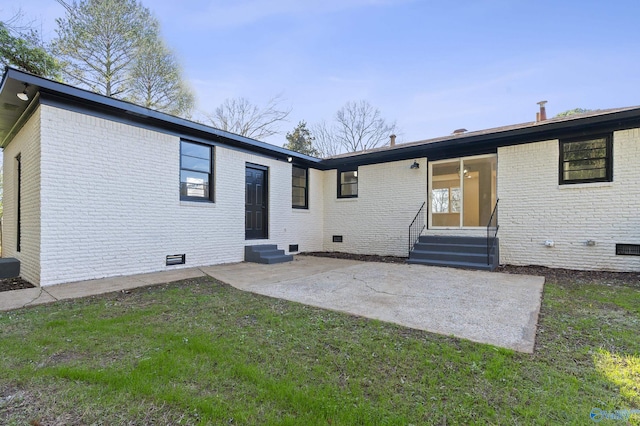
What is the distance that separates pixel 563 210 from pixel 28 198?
11.1 metres

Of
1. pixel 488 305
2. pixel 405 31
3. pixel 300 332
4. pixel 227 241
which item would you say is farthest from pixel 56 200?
pixel 405 31

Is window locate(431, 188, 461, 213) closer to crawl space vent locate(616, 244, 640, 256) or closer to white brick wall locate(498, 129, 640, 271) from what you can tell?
white brick wall locate(498, 129, 640, 271)

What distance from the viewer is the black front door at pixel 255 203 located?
27.2 ft

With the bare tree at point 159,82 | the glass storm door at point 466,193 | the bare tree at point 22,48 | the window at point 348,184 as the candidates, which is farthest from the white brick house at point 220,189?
the bare tree at point 159,82

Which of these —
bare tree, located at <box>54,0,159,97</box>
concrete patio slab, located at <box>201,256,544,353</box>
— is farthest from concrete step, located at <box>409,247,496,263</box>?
bare tree, located at <box>54,0,159,97</box>

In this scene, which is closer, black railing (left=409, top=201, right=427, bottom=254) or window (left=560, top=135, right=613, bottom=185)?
window (left=560, top=135, right=613, bottom=185)

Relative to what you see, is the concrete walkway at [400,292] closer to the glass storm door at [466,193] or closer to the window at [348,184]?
the window at [348,184]

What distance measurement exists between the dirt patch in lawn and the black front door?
172 inches

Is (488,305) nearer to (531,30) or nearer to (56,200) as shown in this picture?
(56,200)

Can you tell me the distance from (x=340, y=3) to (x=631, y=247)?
9.29 metres

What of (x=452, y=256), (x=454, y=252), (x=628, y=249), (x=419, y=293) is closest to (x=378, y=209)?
(x=454, y=252)

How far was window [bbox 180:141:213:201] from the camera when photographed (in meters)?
6.86

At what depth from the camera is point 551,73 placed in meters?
9.52

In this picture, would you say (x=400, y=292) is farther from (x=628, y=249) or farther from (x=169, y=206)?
(x=628, y=249)
